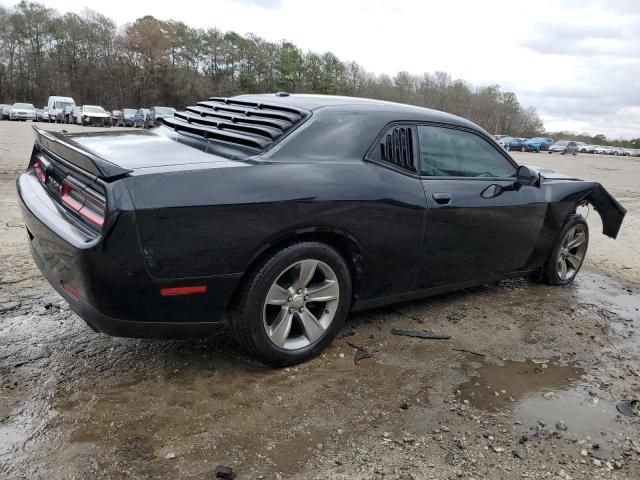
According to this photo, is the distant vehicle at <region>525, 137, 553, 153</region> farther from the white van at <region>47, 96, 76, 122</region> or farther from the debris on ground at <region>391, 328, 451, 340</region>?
A: the debris on ground at <region>391, 328, 451, 340</region>

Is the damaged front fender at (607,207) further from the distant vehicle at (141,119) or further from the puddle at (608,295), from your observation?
the distant vehicle at (141,119)

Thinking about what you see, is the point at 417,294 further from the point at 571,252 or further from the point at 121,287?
the point at 571,252

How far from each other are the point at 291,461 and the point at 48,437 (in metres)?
1.12

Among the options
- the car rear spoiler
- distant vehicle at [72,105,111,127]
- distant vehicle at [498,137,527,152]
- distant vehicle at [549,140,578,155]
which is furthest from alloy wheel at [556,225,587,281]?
distant vehicle at [549,140,578,155]

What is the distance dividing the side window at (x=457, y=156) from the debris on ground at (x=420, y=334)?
3.76ft

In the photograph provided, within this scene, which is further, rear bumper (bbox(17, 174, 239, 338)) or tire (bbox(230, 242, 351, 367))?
tire (bbox(230, 242, 351, 367))

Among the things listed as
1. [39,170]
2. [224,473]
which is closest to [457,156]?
[224,473]

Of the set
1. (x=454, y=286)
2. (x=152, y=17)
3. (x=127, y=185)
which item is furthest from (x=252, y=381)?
(x=152, y=17)

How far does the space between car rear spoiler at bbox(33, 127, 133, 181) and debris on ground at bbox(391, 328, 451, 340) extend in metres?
2.20

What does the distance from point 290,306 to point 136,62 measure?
244 ft

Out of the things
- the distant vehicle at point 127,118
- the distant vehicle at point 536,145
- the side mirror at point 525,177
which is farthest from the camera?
the distant vehicle at point 536,145

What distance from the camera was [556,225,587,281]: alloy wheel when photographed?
16.5 ft

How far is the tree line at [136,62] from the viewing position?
214 feet

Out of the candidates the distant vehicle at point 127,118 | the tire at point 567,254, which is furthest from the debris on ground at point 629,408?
the distant vehicle at point 127,118
